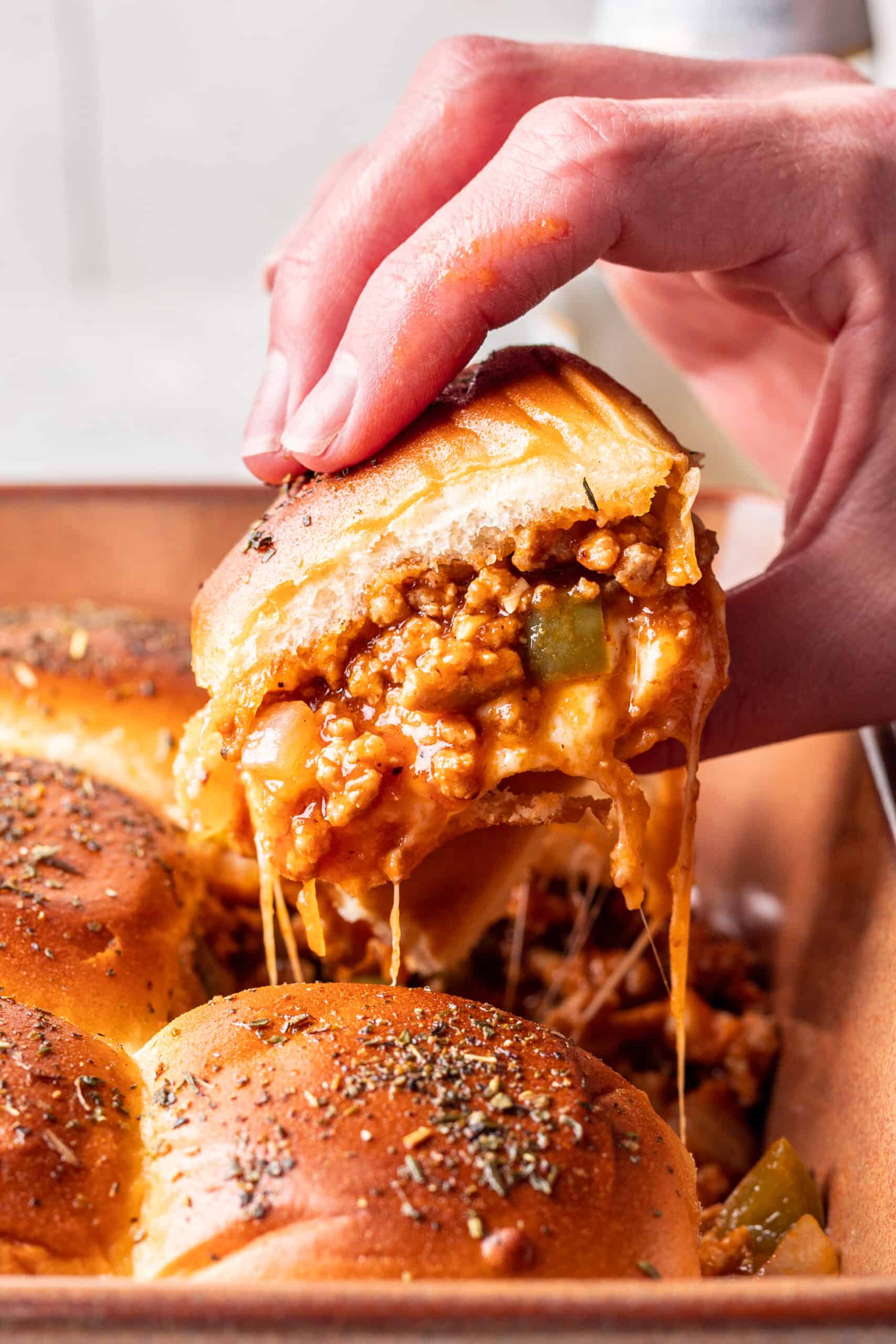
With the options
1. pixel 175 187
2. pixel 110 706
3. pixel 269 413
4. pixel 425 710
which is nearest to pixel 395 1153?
pixel 425 710

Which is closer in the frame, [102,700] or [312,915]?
[312,915]

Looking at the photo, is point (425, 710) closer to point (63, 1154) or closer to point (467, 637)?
point (467, 637)

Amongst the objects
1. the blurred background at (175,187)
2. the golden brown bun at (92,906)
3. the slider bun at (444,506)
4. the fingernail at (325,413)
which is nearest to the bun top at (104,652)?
the golden brown bun at (92,906)

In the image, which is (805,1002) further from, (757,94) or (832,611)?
(757,94)

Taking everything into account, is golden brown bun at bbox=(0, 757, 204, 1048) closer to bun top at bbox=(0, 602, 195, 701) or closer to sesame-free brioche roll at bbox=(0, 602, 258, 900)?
sesame-free brioche roll at bbox=(0, 602, 258, 900)

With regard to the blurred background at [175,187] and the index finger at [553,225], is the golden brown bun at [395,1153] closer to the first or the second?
the index finger at [553,225]

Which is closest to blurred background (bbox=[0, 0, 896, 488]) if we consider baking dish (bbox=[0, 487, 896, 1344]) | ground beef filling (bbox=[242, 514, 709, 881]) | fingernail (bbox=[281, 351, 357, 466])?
baking dish (bbox=[0, 487, 896, 1344])

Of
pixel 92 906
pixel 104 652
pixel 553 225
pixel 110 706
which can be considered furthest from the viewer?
pixel 104 652

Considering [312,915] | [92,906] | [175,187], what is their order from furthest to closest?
[175,187] → [92,906] → [312,915]
